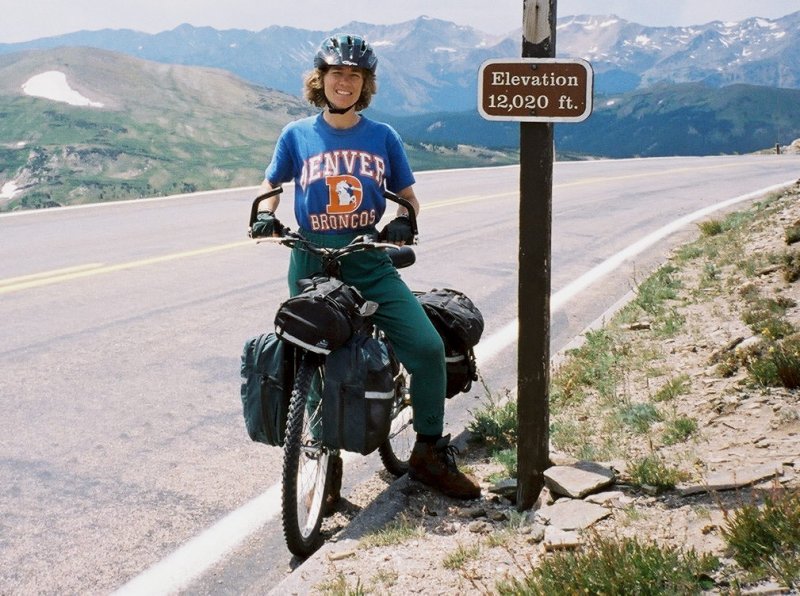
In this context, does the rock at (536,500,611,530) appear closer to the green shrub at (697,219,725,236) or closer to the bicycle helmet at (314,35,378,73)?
the bicycle helmet at (314,35,378,73)

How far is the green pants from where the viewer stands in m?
4.25

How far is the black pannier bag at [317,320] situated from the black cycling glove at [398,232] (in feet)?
1.25

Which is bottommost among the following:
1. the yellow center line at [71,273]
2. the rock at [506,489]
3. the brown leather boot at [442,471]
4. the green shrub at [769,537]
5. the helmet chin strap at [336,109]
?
the rock at [506,489]

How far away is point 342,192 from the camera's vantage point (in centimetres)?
417

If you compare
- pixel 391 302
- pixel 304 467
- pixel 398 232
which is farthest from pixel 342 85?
pixel 304 467

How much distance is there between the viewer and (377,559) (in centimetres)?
378

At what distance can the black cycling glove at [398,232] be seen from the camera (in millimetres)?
4031

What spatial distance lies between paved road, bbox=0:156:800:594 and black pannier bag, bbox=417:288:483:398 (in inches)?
32.1

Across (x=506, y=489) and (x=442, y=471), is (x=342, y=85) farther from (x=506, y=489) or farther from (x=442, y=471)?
(x=506, y=489)

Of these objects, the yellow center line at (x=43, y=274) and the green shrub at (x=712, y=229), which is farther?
the green shrub at (x=712, y=229)

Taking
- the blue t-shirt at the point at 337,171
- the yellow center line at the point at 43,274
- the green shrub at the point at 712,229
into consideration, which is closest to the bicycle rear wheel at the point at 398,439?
the blue t-shirt at the point at 337,171

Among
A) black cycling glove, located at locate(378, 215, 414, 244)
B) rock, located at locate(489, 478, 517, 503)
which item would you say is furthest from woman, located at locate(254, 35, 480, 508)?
rock, located at locate(489, 478, 517, 503)

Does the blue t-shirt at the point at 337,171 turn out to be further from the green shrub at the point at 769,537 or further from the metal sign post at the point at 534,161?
the green shrub at the point at 769,537

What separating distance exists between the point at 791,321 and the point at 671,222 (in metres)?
10.2
